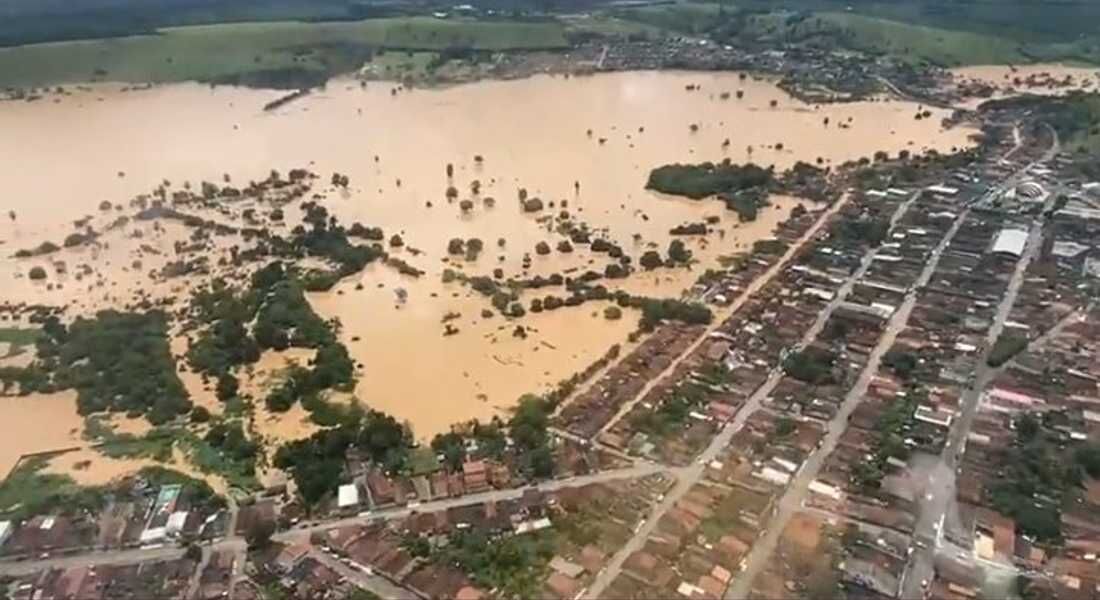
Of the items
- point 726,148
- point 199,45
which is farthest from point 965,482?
point 199,45

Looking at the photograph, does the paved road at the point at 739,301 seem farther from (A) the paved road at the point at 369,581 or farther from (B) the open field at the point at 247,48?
(B) the open field at the point at 247,48

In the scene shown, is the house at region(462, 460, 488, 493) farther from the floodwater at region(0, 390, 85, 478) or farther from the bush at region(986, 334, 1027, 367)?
the bush at region(986, 334, 1027, 367)

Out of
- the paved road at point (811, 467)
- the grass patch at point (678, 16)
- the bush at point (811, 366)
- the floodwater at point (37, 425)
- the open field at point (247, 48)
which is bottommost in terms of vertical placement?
the paved road at point (811, 467)

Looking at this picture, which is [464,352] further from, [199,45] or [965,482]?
[199,45]

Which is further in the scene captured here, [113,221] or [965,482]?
[113,221]

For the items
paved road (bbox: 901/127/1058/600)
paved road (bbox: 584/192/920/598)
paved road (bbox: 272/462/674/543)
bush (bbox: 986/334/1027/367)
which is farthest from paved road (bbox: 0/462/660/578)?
bush (bbox: 986/334/1027/367)

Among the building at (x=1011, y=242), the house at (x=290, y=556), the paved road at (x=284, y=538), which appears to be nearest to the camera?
the house at (x=290, y=556)

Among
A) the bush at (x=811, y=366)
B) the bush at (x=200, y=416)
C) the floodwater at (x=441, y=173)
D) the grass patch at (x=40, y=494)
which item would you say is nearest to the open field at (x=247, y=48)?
the floodwater at (x=441, y=173)
